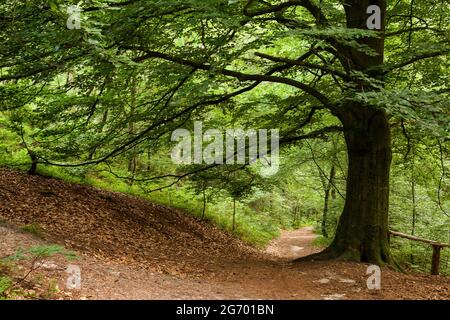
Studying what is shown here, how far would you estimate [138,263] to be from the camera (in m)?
7.54

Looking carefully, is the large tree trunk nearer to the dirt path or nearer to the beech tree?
the beech tree

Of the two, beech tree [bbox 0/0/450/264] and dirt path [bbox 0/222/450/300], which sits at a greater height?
beech tree [bbox 0/0/450/264]

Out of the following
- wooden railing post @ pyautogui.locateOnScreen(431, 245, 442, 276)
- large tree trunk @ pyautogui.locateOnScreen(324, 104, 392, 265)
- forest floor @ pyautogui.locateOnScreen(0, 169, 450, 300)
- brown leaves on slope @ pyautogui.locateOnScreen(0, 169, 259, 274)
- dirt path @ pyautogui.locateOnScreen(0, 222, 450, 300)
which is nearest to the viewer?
dirt path @ pyautogui.locateOnScreen(0, 222, 450, 300)

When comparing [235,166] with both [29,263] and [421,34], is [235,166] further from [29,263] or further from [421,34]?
[29,263]

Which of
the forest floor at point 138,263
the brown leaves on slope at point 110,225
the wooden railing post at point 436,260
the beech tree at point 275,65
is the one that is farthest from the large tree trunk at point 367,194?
the brown leaves on slope at point 110,225

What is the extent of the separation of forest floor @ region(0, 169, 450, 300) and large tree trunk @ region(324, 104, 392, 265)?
535 millimetres

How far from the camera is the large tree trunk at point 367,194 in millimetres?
8445

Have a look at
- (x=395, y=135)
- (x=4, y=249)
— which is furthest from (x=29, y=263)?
(x=395, y=135)

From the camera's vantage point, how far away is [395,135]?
11.0m

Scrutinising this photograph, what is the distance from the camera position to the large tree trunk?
845cm

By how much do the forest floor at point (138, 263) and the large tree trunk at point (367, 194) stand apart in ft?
1.76

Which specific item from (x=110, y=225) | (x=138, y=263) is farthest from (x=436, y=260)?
(x=110, y=225)

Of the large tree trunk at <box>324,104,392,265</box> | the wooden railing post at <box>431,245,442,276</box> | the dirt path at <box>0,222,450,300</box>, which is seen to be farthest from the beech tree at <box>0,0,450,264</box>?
the wooden railing post at <box>431,245,442,276</box>

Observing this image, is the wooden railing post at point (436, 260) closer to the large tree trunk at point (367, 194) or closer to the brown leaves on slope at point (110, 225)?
the large tree trunk at point (367, 194)
